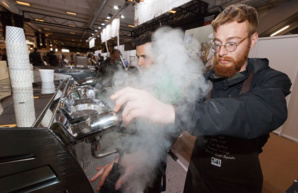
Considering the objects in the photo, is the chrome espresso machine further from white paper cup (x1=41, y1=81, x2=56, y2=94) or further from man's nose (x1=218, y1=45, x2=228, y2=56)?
man's nose (x1=218, y1=45, x2=228, y2=56)

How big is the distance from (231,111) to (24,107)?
3.95 feet

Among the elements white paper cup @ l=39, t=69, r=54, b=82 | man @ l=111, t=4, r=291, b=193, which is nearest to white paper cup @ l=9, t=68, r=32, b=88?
white paper cup @ l=39, t=69, r=54, b=82

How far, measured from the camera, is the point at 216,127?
21.7 inches

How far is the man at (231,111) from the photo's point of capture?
0.56 meters

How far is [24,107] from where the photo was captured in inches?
36.1

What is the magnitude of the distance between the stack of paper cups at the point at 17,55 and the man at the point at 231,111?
1.11 meters

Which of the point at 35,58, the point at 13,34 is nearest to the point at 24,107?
the point at 13,34

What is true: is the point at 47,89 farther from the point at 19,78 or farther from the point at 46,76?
the point at 46,76

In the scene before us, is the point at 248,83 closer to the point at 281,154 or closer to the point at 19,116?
the point at 19,116

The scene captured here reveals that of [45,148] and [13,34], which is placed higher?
[13,34]

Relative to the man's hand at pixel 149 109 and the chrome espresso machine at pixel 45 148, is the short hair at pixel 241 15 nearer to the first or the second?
the man's hand at pixel 149 109

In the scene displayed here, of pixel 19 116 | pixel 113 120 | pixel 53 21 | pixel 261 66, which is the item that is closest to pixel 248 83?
pixel 261 66

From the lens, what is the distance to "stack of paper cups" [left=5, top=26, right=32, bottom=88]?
1175mm

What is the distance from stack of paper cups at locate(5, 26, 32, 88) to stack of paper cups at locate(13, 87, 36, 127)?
0.12 meters
